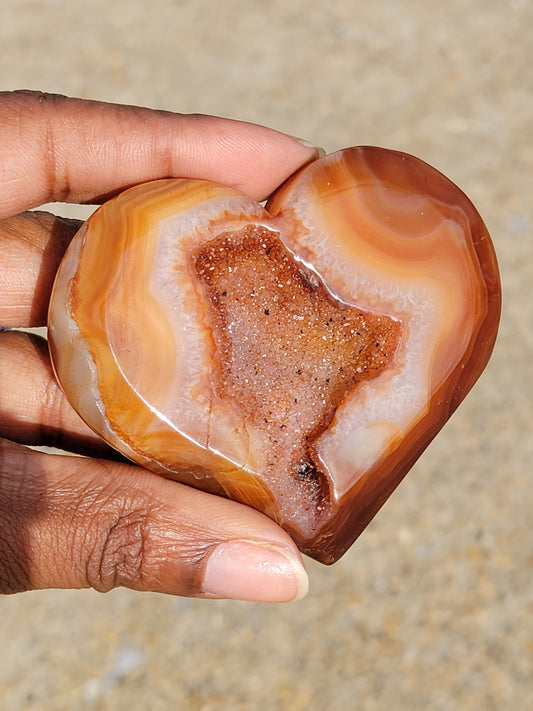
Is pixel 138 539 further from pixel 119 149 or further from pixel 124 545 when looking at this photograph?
pixel 119 149

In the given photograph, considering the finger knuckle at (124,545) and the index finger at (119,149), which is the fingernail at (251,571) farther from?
the index finger at (119,149)

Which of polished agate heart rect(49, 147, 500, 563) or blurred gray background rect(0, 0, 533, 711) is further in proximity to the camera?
blurred gray background rect(0, 0, 533, 711)

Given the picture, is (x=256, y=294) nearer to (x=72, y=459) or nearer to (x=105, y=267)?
(x=105, y=267)

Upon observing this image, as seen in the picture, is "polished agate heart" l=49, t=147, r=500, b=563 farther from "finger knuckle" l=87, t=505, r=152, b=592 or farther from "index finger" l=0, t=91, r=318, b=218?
"index finger" l=0, t=91, r=318, b=218

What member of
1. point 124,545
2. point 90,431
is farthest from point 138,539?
point 90,431

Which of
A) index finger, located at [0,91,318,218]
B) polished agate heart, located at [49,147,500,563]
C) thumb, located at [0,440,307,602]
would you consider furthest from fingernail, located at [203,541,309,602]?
index finger, located at [0,91,318,218]

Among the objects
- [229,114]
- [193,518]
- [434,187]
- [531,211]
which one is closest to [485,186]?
[531,211]

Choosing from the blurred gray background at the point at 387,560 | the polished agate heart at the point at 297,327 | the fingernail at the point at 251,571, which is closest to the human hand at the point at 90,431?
the fingernail at the point at 251,571
